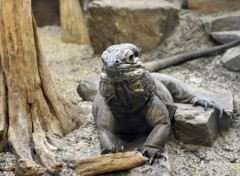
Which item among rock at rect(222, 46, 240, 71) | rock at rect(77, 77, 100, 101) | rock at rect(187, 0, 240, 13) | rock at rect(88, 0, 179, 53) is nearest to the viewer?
rock at rect(77, 77, 100, 101)

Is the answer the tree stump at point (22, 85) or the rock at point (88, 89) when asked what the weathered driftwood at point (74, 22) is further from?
the tree stump at point (22, 85)

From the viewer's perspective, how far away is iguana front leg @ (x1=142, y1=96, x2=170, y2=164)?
337cm

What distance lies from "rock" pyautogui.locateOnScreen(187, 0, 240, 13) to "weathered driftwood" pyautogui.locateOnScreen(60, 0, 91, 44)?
5.47 ft

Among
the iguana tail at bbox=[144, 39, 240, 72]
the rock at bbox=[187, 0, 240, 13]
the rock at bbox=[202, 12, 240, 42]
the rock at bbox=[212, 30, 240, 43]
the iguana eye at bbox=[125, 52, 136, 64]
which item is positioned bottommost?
the iguana tail at bbox=[144, 39, 240, 72]

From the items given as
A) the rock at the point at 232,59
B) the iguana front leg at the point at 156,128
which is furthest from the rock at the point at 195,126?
the rock at the point at 232,59

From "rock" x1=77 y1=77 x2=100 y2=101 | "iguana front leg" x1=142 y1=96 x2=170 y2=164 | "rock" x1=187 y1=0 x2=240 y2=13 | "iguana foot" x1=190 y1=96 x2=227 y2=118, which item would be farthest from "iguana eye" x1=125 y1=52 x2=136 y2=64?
"rock" x1=187 y1=0 x2=240 y2=13

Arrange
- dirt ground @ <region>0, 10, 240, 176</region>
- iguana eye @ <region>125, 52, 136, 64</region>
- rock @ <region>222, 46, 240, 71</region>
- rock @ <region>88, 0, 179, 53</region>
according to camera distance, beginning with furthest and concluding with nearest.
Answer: rock @ <region>88, 0, 179, 53</region> → rock @ <region>222, 46, 240, 71</region> → dirt ground @ <region>0, 10, 240, 176</region> → iguana eye @ <region>125, 52, 136, 64</region>

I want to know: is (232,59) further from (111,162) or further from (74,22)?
(74,22)

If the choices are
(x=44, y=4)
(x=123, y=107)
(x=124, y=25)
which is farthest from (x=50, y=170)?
(x=44, y=4)

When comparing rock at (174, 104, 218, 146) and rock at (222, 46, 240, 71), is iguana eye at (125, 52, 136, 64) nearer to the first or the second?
rock at (174, 104, 218, 146)

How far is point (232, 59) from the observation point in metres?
5.36

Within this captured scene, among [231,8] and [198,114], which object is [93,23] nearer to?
[231,8]

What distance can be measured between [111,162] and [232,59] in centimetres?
264

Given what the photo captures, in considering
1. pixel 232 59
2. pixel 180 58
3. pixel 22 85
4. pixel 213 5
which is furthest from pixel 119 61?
pixel 213 5
